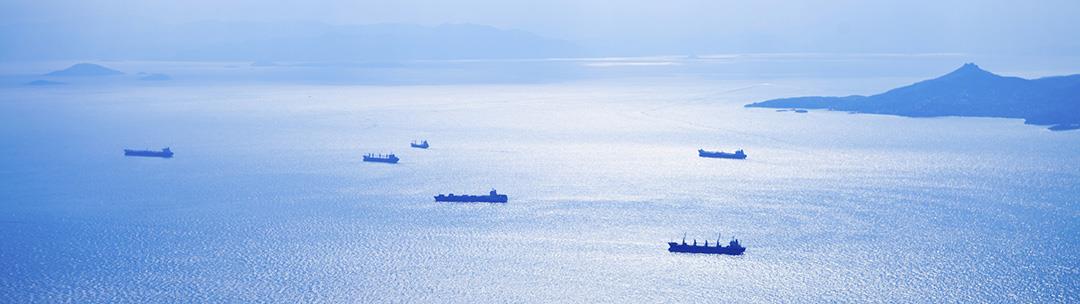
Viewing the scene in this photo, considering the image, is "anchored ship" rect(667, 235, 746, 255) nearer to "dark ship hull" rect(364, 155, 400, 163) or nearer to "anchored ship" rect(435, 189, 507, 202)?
"anchored ship" rect(435, 189, 507, 202)

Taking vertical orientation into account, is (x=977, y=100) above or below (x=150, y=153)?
above

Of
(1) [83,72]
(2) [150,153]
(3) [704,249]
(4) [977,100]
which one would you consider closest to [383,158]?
(2) [150,153]

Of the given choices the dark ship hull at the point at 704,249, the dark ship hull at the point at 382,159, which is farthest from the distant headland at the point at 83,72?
the dark ship hull at the point at 704,249

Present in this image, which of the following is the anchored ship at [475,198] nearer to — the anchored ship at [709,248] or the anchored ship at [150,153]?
the anchored ship at [709,248]

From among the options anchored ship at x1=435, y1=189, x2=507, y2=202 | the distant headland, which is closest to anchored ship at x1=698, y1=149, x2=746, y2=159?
anchored ship at x1=435, y1=189, x2=507, y2=202

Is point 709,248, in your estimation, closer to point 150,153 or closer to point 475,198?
point 475,198
